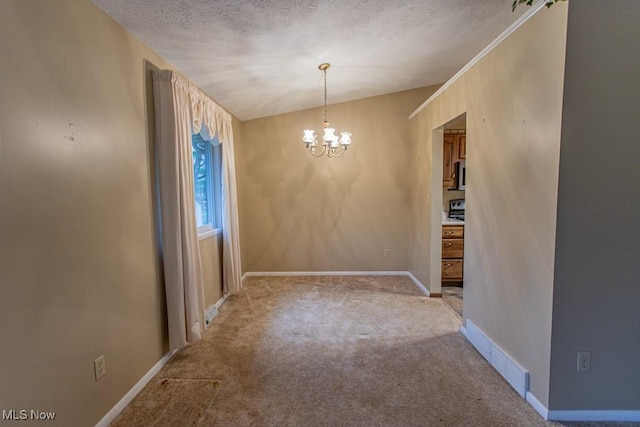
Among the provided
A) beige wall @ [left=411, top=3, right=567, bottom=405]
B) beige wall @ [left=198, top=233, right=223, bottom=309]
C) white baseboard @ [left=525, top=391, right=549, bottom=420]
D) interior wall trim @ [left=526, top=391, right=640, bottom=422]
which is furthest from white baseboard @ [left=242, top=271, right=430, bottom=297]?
interior wall trim @ [left=526, top=391, right=640, bottom=422]

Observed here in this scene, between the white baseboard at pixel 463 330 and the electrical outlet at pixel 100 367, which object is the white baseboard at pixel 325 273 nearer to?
the white baseboard at pixel 463 330

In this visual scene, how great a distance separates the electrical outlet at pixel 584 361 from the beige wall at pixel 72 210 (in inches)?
109

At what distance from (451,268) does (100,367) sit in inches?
155

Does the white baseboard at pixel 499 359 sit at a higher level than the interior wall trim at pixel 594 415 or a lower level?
higher

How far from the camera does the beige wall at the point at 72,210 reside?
132cm

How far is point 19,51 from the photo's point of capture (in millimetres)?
1347

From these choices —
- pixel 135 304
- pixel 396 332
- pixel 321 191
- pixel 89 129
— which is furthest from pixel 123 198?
pixel 321 191

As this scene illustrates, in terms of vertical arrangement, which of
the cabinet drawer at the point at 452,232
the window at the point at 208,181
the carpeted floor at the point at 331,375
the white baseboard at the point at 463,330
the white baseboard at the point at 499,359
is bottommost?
the carpeted floor at the point at 331,375

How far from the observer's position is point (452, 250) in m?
4.20

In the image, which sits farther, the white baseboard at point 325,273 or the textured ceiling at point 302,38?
the white baseboard at point 325,273

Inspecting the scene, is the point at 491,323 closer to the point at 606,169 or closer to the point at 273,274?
the point at 606,169

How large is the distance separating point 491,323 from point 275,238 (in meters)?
3.30

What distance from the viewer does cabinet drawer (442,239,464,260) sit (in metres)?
4.18

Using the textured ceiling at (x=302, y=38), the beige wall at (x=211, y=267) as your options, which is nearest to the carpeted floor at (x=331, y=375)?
the beige wall at (x=211, y=267)
